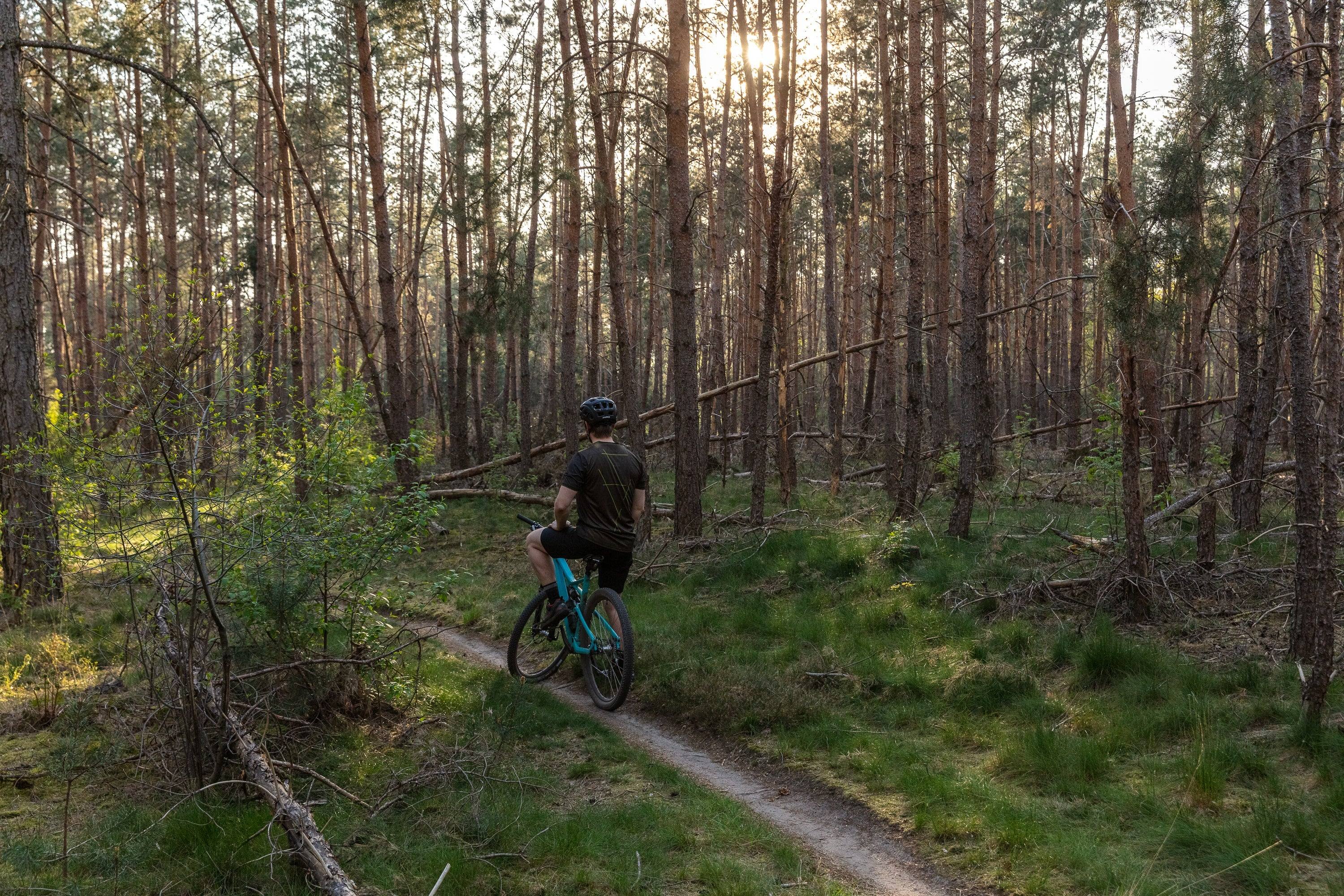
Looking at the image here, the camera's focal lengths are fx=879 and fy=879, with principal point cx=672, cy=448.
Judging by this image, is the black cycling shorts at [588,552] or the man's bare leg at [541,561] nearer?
the black cycling shorts at [588,552]

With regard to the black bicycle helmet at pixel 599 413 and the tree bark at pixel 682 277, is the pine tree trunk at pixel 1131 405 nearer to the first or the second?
the black bicycle helmet at pixel 599 413

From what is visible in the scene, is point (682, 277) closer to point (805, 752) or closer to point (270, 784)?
point (805, 752)

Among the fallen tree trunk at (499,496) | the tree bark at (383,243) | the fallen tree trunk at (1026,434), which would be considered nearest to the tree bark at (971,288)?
the fallen tree trunk at (1026,434)

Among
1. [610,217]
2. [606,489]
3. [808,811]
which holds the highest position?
[610,217]

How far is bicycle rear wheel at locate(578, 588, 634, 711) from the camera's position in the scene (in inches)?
244

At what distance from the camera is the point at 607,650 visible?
21.0 feet

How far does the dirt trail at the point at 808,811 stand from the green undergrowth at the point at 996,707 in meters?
0.14

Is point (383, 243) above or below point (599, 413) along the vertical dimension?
above

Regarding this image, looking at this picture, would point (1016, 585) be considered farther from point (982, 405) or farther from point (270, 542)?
point (982, 405)

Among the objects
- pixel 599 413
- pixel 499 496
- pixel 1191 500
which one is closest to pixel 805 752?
pixel 599 413

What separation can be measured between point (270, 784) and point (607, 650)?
268 cm

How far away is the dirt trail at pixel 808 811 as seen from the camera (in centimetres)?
409

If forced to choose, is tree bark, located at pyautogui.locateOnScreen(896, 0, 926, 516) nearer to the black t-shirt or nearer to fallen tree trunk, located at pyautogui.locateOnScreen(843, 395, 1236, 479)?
fallen tree trunk, located at pyautogui.locateOnScreen(843, 395, 1236, 479)

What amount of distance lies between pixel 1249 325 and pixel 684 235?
5.73 metres
